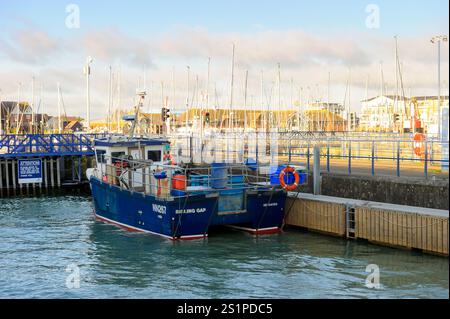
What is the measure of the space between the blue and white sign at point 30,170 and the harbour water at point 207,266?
16.7 meters

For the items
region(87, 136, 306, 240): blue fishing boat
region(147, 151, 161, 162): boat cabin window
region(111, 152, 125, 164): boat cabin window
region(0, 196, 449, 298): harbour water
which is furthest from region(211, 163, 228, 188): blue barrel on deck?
region(111, 152, 125, 164): boat cabin window

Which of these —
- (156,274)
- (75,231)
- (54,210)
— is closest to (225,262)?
(156,274)

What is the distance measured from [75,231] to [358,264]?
38.2 ft

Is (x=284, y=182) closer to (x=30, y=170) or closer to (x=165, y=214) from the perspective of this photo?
(x=165, y=214)

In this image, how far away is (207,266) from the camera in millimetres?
16734

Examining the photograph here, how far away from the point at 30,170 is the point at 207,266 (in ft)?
85.9

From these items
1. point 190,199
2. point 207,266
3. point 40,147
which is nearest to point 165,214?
point 190,199

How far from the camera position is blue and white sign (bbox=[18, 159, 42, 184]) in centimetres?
3903

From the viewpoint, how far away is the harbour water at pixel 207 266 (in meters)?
14.3

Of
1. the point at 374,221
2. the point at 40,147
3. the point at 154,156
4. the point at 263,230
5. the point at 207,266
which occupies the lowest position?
the point at 207,266

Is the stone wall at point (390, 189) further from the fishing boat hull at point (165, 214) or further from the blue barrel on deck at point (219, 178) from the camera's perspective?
the fishing boat hull at point (165, 214)

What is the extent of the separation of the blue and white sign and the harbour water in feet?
54.9

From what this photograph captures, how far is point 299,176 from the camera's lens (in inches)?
842
